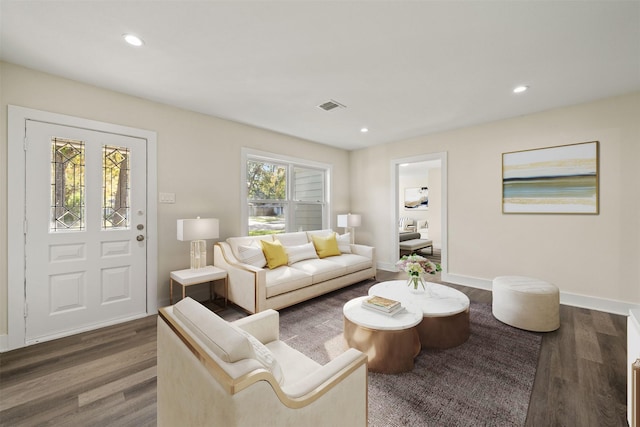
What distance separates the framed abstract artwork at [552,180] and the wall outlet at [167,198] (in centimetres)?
454

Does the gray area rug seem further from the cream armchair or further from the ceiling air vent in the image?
the ceiling air vent

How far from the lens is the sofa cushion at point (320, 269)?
346cm

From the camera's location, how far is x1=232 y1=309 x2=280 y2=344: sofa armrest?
157 centimetres

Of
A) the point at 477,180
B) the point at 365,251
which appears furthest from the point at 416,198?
the point at 365,251

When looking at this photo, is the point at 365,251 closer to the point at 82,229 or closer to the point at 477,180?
the point at 477,180

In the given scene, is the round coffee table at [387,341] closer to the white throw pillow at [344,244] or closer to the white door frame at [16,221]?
the white throw pillow at [344,244]

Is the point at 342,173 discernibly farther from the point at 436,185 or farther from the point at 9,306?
the point at 9,306

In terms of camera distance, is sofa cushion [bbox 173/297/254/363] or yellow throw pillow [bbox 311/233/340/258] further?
yellow throw pillow [bbox 311/233/340/258]

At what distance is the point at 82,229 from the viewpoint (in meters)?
2.68

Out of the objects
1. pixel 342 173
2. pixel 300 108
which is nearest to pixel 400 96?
pixel 300 108

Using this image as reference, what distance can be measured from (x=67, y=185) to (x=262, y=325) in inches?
99.7

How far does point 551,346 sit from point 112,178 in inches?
182

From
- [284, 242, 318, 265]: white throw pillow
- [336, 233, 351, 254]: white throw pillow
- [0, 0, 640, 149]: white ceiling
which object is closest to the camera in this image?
[0, 0, 640, 149]: white ceiling

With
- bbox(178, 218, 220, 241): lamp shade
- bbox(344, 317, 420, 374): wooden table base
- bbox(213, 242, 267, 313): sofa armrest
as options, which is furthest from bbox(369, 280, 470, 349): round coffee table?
bbox(178, 218, 220, 241): lamp shade
